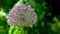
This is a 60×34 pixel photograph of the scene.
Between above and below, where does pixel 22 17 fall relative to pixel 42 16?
below

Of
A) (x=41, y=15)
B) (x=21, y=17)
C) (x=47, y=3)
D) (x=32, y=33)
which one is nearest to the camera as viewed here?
(x=21, y=17)

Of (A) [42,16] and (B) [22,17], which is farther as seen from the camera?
(A) [42,16]

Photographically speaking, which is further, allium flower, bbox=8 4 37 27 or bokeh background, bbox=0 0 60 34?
bokeh background, bbox=0 0 60 34

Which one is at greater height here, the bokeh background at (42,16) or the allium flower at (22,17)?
the bokeh background at (42,16)

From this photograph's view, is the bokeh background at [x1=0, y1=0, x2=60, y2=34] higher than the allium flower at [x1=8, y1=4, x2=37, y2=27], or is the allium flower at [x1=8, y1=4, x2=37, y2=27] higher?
the bokeh background at [x1=0, y1=0, x2=60, y2=34]

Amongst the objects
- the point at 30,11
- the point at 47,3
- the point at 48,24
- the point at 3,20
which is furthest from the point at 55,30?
the point at 30,11

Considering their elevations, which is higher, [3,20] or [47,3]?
[47,3]

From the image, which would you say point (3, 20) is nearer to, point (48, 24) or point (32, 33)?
point (32, 33)

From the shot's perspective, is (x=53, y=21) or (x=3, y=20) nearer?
(x=3, y=20)
